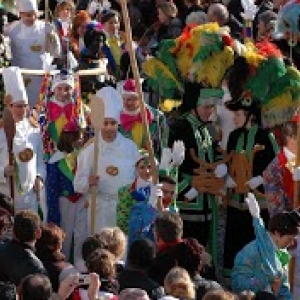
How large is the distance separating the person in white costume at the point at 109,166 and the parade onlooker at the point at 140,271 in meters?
2.14

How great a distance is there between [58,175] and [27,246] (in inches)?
93.2

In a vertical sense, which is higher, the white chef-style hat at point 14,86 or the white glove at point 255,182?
the white chef-style hat at point 14,86

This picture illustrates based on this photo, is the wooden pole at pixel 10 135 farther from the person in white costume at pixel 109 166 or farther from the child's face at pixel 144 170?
the child's face at pixel 144 170

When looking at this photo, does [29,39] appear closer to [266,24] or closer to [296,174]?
[266,24]

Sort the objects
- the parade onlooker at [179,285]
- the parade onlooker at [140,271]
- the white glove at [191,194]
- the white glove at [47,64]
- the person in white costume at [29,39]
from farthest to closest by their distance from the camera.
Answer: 1. the person in white costume at [29,39]
2. the white glove at [47,64]
3. the white glove at [191,194]
4. the parade onlooker at [140,271]
5. the parade onlooker at [179,285]

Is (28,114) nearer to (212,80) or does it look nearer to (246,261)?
(212,80)

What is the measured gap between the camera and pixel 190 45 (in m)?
10.5

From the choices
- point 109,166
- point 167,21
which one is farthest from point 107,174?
point 167,21

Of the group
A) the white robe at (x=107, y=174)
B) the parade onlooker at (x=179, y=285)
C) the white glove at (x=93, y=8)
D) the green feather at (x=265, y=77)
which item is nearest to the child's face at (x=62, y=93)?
the white robe at (x=107, y=174)

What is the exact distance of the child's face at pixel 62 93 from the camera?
36.3 ft

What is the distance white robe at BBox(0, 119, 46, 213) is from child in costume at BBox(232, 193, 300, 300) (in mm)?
2247

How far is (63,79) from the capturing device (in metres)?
11.1

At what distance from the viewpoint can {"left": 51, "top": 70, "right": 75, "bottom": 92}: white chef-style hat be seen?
36.4ft

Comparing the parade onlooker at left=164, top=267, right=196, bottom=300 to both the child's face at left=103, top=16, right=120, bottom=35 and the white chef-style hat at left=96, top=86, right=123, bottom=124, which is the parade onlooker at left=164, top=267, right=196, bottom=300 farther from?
the child's face at left=103, top=16, right=120, bottom=35
